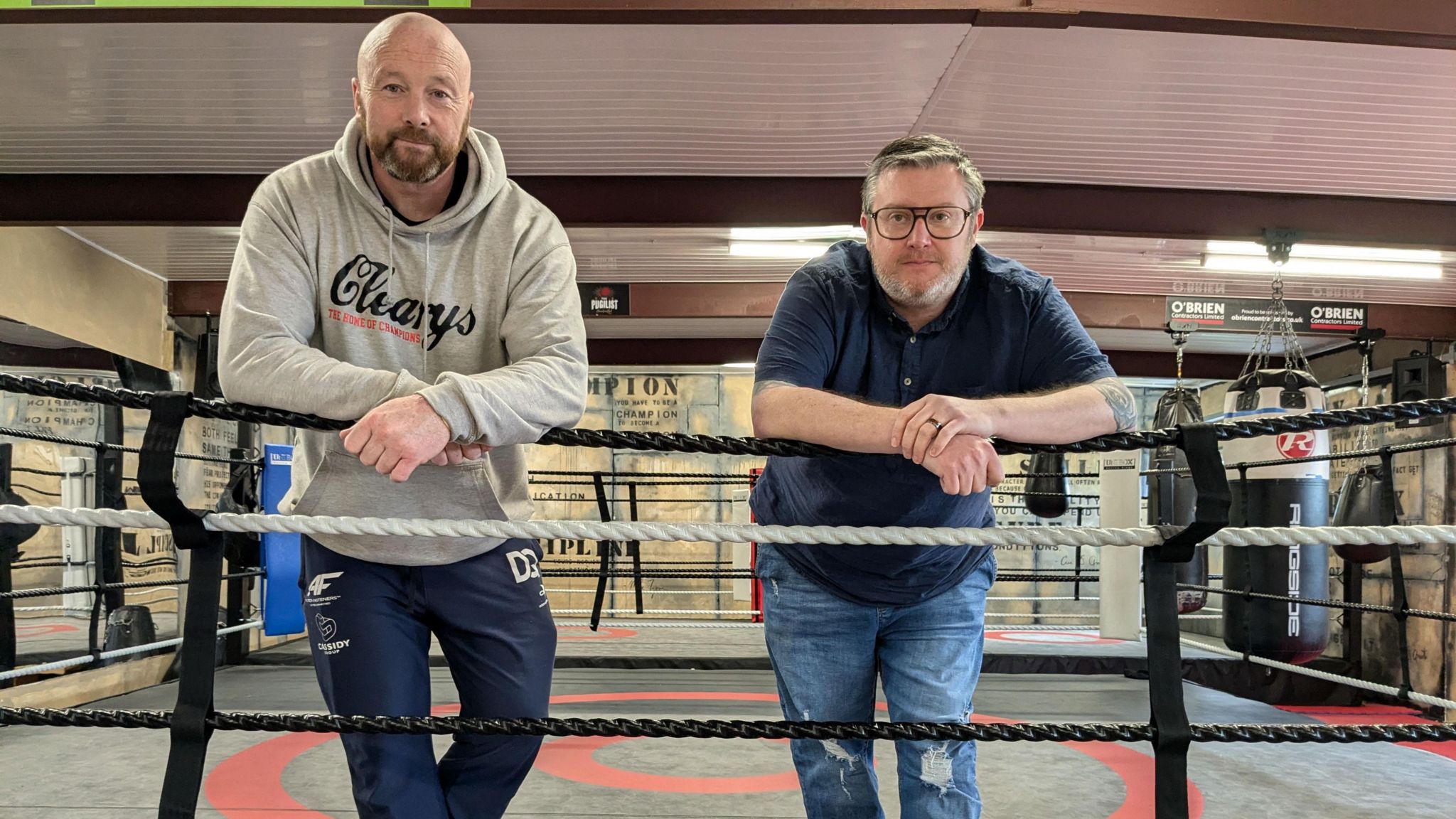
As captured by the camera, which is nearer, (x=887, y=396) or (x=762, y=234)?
(x=887, y=396)

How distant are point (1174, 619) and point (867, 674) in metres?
0.59

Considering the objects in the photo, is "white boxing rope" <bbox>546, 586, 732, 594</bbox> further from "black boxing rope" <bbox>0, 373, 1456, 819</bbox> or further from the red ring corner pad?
"black boxing rope" <bbox>0, 373, 1456, 819</bbox>

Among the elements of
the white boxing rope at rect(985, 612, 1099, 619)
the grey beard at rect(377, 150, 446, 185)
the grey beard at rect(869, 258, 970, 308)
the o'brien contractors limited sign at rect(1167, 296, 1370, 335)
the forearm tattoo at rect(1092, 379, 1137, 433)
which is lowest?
the white boxing rope at rect(985, 612, 1099, 619)

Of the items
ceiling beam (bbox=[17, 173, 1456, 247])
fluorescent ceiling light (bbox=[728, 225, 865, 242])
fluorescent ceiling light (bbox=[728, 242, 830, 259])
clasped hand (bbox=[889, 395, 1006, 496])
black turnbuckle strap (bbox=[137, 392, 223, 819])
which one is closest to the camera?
black turnbuckle strap (bbox=[137, 392, 223, 819])

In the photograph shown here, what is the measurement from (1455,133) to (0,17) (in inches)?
195

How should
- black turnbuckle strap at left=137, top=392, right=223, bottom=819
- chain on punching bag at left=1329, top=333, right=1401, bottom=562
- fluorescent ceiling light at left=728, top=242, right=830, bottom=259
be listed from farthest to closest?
chain on punching bag at left=1329, top=333, right=1401, bottom=562 → fluorescent ceiling light at left=728, top=242, right=830, bottom=259 → black turnbuckle strap at left=137, top=392, right=223, bottom=819

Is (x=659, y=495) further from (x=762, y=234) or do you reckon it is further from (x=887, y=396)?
(x=887, y=396)

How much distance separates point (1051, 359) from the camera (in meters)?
1.51

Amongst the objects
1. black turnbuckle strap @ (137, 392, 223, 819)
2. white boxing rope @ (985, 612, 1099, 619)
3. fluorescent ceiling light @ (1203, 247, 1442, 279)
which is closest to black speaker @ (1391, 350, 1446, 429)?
fluorescent ceiling light @ (1203, 247, 1442, 279)

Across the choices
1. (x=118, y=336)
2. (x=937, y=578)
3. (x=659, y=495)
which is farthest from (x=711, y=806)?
(x=659, y=495)

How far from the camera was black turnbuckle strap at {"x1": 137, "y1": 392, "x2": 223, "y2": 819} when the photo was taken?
3.37 ft

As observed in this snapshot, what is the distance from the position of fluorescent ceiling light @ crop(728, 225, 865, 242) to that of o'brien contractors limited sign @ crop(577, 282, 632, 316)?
1063 millimetres

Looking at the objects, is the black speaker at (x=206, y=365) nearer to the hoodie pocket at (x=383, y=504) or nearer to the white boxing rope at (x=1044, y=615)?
the hoodie pocket at (x=383, y=504)

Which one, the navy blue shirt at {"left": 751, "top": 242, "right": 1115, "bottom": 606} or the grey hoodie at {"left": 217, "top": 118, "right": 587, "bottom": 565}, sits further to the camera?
the navy blue shirt at {"left": 751, "top": 242, "right": 1115, "bottom": 606}
